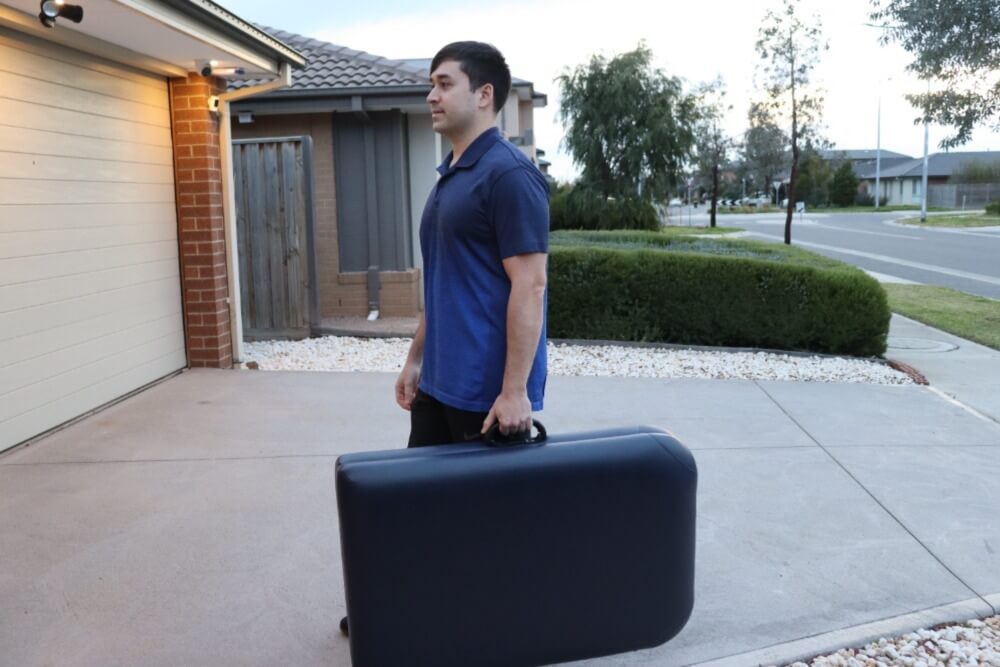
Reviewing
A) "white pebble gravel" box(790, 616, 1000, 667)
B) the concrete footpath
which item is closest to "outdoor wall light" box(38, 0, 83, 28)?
the concrete footpath

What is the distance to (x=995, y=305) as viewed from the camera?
46.1ft

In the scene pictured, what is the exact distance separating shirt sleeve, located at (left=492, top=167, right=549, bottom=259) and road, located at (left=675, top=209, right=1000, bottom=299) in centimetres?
1515

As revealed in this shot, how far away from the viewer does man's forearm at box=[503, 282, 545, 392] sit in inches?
105

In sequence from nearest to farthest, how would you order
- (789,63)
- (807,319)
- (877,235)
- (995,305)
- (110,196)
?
(110,196), (807,319), (995,305), (789,63), (877,235)

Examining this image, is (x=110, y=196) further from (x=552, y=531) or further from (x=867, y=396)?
(x=867, y=396)

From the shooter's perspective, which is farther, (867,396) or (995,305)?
(995,305)

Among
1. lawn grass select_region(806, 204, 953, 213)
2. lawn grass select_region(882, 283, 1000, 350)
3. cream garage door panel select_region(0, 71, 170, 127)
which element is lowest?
lawn grass select_region(882, 283, 1000, 350)

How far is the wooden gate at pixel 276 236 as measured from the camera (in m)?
9.80

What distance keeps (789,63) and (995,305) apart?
1016cm

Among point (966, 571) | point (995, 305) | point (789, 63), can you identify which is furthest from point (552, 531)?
point (789, 63)

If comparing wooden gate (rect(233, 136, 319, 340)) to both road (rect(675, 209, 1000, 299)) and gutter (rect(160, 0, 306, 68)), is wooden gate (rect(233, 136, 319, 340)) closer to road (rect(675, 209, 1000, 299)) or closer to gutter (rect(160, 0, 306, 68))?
gutter (rect(160, 0, 306, 68))

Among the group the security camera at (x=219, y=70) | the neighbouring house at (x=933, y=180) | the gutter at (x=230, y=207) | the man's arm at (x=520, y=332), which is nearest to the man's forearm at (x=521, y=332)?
the man's arm at (x=520, y=332)

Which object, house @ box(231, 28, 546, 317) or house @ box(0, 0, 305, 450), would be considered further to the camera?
house @ box(231, 28, 546, 317)

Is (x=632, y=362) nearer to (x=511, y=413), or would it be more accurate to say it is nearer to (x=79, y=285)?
(x=79, y=285)
